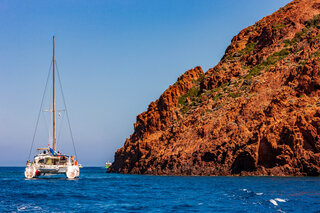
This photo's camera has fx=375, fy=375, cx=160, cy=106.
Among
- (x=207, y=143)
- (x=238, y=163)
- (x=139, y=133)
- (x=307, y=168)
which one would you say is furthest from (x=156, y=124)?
(x=307, y=168)

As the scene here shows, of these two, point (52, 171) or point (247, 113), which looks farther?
point (247, 113)

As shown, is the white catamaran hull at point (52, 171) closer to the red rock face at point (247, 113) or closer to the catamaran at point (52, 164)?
the catamaran at point (52, 164)

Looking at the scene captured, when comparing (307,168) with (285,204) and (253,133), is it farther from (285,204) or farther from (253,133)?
(285,204)

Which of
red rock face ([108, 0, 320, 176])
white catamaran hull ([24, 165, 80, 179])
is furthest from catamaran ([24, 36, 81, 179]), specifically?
→ red rock face ([108, 0, 320, 176])

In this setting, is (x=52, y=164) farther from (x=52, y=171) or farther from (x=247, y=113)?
(x=247, y=113)

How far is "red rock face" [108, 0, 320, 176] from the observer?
60781 mm

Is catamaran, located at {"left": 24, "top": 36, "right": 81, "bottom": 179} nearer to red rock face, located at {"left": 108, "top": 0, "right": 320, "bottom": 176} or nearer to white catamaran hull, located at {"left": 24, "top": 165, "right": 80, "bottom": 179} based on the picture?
white catamaran hull, located at {"left": 24, "top": 165, "right": 80, "bottom": 179}

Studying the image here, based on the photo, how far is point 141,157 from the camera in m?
95.4

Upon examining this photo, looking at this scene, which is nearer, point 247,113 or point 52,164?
point 52,164

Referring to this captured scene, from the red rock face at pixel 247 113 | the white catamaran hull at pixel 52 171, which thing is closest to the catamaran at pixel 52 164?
the white catamaran hull at pixel 52 171

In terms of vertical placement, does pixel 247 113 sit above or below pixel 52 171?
above

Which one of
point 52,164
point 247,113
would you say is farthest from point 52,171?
point 247,113

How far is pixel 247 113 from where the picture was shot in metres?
74.2

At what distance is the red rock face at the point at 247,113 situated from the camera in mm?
60781
